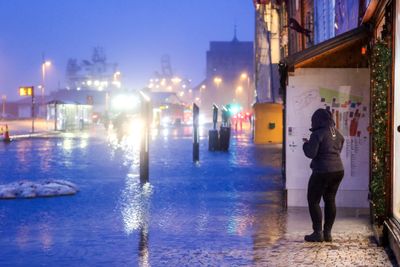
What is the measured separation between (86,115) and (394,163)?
6540 centimetres

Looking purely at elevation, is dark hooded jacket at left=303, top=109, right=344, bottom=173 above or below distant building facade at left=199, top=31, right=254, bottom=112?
below

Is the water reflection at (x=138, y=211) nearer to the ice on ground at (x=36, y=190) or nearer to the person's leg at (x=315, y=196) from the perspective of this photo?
the ice on ground at (x=36, y=190)

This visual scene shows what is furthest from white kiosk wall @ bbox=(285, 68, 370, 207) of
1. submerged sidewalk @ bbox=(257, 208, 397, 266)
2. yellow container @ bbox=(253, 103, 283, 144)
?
yellow container @ bbox=(253, 103, 283, 144)

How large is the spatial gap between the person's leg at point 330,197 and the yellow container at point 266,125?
96.9ft

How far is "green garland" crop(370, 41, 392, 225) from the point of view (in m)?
8.96

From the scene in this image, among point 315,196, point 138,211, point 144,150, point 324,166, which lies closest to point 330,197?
point 315,196

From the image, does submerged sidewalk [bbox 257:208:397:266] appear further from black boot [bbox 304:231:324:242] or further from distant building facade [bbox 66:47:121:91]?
distant building facade [bbox 66:47:121:91]

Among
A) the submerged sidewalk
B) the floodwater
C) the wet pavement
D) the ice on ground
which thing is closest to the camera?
the submerged sidewalk

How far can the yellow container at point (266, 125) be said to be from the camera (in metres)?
38.7

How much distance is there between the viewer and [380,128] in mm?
9078

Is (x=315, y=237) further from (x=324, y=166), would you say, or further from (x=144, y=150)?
(x=144, y=150)

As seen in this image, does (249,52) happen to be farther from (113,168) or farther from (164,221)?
(164,221)

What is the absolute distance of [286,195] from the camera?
12.6 meters

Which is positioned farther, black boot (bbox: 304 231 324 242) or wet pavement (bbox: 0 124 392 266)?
black boot (bbox: 304 231 324 242)
